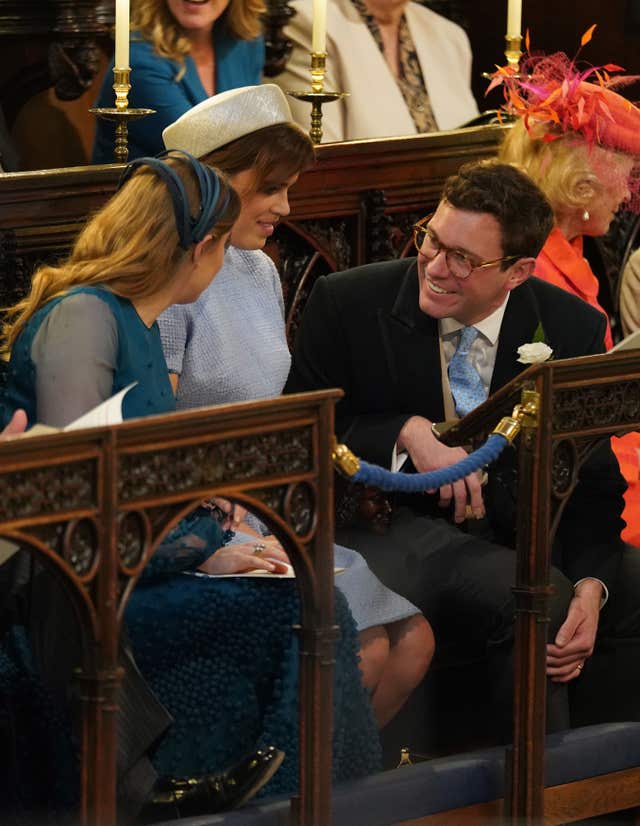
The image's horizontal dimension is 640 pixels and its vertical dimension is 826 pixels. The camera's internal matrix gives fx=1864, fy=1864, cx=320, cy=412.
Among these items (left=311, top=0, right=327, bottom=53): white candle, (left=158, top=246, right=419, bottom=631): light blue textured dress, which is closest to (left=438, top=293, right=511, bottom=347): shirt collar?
(left=158, top=246, right=419, bottom=631): light blue textured dress

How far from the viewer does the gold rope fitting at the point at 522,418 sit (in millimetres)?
3547

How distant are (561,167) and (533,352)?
1.11 meters

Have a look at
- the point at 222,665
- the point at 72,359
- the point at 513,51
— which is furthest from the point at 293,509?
the point at 513,51

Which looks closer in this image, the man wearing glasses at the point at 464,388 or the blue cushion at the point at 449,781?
the blue cushion at the point at 449,781

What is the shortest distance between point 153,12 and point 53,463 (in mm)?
2697

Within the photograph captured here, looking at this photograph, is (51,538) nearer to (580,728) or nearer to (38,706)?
(38,706)

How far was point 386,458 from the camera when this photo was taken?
4055 mm

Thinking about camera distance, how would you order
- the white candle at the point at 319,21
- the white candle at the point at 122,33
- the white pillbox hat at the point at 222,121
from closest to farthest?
1. the white pillbox hat at the point at 222,121
2. the white candle at the point at 122,33
3. the white candle at the point at 319,21

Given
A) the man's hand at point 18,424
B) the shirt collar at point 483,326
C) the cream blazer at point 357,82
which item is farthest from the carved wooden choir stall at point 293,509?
the cream blazer at point 357,82

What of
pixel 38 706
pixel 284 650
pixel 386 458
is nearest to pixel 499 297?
pixel 386 458

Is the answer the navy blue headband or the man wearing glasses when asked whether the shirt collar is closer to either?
the man wearing glasses

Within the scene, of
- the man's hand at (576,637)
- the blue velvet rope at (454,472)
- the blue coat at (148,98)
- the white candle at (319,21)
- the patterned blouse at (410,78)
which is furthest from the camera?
the patterned blouse at (410,78)

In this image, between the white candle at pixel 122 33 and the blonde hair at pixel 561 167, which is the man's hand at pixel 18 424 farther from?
the blonde hair at pixel 561 167

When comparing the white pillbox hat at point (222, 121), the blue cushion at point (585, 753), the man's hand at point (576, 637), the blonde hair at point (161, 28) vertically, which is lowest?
the blue cushion at point (585, 753)
